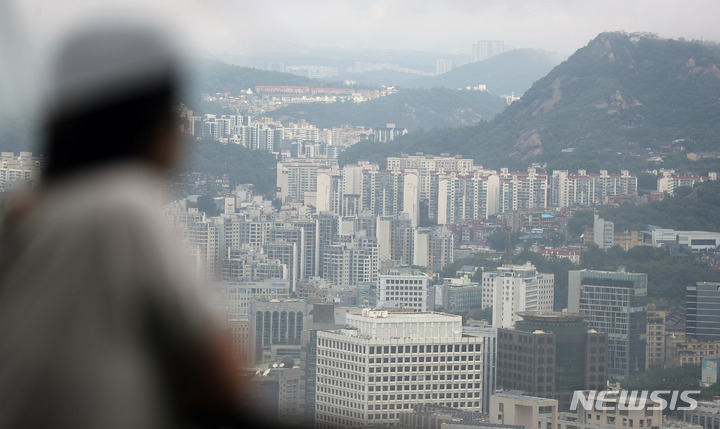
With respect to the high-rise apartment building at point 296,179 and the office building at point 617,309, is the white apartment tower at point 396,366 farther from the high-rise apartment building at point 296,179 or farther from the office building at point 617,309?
the high-rise apartment building at point 296,179

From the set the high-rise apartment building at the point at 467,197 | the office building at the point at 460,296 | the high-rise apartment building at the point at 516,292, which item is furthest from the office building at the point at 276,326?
the high-rise apartment building at the point at 467,197

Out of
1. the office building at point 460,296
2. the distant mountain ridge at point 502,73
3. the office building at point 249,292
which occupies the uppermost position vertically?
the distant mountain ridge at point 502,73

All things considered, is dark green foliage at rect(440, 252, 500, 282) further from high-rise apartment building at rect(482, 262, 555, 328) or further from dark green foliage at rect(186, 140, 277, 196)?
dark green foliage at rect(186, 140, 277, 196)

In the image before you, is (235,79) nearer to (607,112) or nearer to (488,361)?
(607,112)

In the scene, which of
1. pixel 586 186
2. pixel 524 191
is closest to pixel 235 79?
pixel 524 191

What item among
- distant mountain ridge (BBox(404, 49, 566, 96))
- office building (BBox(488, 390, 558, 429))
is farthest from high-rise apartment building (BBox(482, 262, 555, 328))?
distant mountain ridge (BBox(404, 49, 566, 96))

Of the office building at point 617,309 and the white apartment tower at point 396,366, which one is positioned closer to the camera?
the white apartment tower at point 396,366
